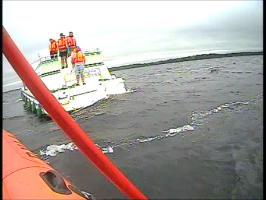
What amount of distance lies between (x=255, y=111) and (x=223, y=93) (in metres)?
3.87

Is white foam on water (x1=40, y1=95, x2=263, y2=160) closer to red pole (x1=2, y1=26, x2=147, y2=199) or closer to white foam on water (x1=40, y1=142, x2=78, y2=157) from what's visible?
white foam on water (x1=40, y1=142, x2=78, y2=157)

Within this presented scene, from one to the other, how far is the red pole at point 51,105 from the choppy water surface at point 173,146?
2832 mm

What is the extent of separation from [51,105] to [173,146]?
504cm

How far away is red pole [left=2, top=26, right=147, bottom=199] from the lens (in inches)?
56.9

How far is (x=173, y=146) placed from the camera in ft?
20.1

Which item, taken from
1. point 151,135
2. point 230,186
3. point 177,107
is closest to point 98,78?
point 177,107

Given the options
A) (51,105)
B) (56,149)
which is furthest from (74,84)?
(51,105)

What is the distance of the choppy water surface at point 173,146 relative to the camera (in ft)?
14.2

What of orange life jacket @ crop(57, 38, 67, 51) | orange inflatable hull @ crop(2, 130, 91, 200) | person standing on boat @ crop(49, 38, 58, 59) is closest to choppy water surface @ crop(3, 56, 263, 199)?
orange inflatable hull @ crop(2, 130, 91, 200)

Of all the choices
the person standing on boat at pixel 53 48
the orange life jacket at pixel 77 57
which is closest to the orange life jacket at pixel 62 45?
the person standing on boat at pixel 53 48

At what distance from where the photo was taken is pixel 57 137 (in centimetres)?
813

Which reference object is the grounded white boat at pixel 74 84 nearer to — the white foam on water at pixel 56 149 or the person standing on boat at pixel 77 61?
the person standing on boat at pixel 77 61

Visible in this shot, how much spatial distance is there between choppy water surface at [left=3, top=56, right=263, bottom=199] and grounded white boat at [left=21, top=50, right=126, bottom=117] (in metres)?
0.58

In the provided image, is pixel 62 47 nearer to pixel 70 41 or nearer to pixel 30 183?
pixel 70 41
